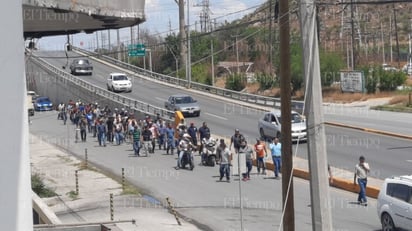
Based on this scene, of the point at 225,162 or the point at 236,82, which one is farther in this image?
the point at 236,82

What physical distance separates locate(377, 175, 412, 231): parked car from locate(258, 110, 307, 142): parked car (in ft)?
50.7

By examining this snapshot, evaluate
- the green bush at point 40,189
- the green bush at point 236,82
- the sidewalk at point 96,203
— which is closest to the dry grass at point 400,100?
the green bush at point 236,82

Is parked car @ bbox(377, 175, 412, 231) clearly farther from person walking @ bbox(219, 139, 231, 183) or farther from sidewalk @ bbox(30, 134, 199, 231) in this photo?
person walking @ bbox(219, 139, 231, 183)

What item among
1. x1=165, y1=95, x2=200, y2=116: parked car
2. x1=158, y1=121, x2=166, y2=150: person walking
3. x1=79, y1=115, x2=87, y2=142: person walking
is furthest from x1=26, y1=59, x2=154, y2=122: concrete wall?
x1=158, y1=121, x2=166, y2=150: person walking

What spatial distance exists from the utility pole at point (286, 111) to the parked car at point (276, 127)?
61.1ft

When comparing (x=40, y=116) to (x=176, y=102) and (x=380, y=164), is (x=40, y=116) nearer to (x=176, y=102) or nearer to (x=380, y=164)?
(x=176, y=102)

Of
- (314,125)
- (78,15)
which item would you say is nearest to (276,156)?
(314,125)

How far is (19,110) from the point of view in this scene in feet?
13.8

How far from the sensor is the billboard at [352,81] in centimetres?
5791

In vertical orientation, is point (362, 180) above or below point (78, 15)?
below

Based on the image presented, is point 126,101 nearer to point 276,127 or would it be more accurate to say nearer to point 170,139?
point 276,127

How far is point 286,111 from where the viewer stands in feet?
43.5

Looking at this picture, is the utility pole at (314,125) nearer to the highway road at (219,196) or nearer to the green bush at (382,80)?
the highway road at (219,196)

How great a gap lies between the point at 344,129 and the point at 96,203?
2051cm
